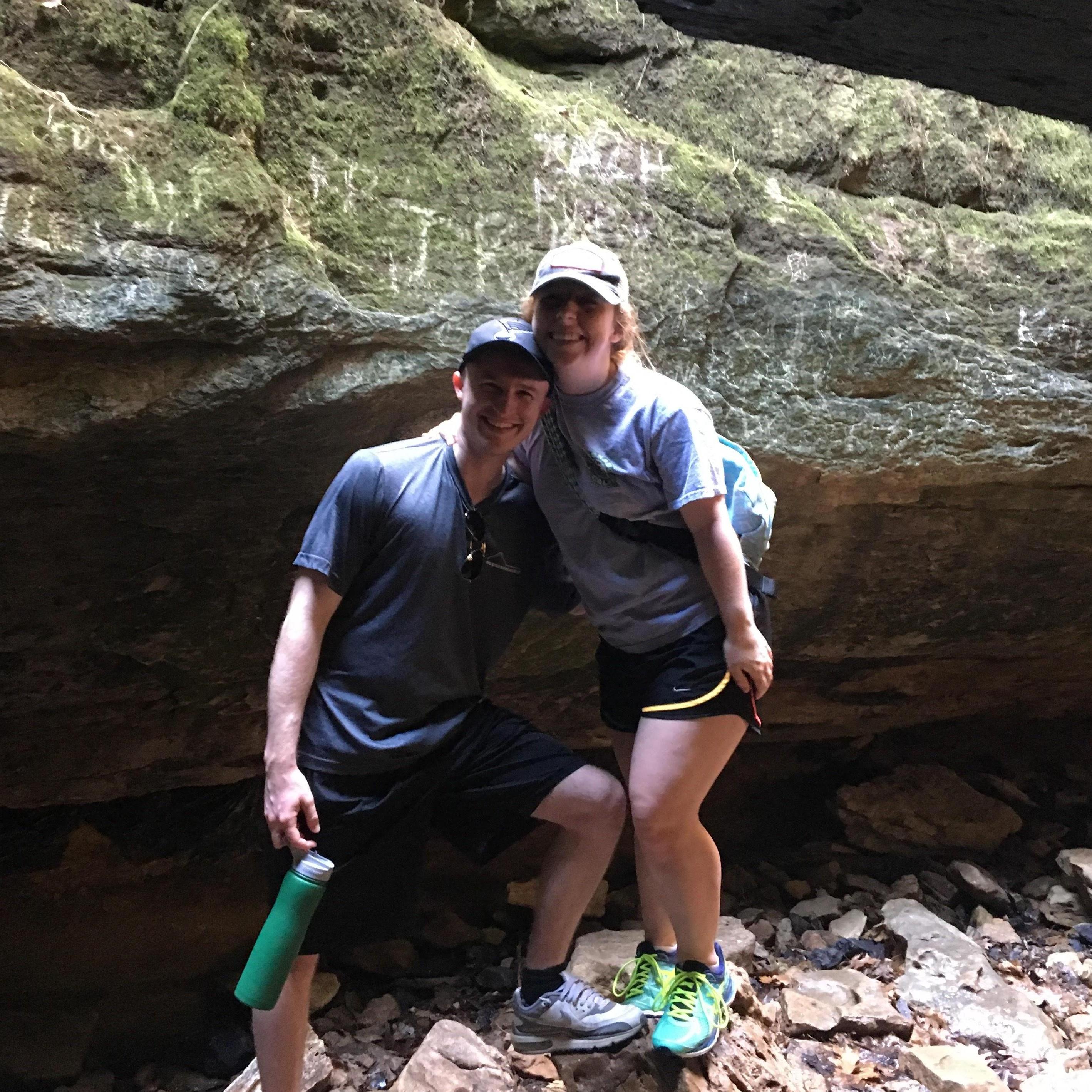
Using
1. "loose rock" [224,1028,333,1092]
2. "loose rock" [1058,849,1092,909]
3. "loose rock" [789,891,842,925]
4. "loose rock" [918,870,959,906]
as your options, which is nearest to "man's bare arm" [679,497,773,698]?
"loose rock" [224,1028,333,1092]

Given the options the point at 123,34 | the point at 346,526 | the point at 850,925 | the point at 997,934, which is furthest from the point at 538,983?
the point at 997,934

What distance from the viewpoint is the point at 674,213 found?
10.3 ft

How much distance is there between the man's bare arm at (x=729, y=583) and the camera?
80.9 inches

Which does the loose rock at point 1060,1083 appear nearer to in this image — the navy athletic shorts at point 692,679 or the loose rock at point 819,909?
the loose rock at point 819,909

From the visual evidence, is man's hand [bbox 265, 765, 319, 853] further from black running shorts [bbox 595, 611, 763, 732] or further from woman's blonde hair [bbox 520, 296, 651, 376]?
woman's blonde hair [bbox 520, 296, 651, 376]

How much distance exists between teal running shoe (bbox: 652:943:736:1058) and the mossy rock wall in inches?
58.9

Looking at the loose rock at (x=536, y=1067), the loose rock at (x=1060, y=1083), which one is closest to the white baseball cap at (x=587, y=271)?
the loose rock at (x=536, y=1067)

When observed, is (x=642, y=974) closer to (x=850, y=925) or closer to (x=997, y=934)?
(x=850, y=925)

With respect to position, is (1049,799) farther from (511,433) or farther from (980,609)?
(511,433)

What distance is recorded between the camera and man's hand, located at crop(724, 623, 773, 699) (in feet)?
6.89

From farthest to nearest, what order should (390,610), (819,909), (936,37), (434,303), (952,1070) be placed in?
1. (819,909)
2. (952,1070)
3. (434,303)
4. (390,610)
5. (936,37)

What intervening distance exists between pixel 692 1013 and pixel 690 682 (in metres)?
0.83

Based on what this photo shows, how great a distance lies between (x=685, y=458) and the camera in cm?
206

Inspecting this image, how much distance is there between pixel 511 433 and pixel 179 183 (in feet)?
3.80
